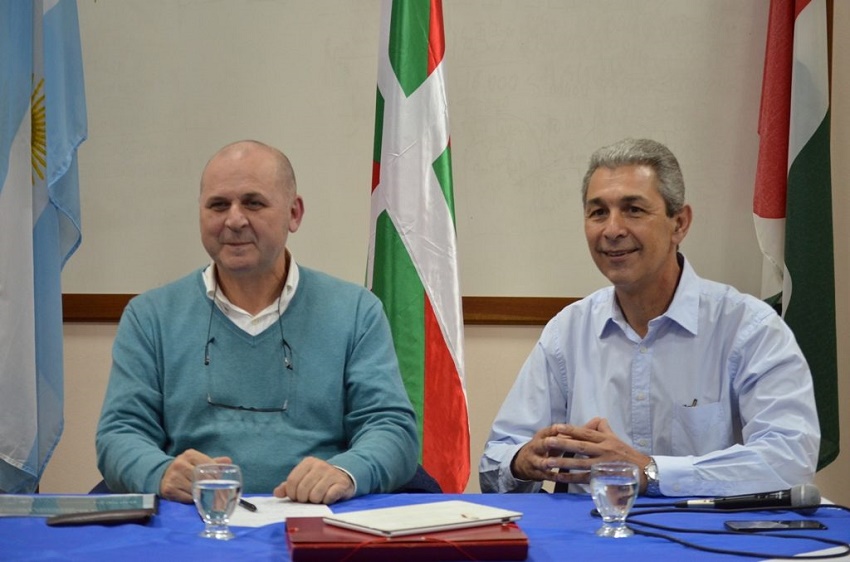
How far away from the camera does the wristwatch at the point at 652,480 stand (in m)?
1.93

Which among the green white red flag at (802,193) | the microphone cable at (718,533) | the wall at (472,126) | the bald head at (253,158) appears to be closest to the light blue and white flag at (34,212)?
the wall at (472,126)

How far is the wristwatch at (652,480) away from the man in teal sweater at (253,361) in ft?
1.65

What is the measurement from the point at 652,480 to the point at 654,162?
Result: 819 mm

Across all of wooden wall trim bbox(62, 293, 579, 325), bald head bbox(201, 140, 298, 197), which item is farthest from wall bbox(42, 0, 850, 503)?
bald head bbox(201, 140, 298, 197)

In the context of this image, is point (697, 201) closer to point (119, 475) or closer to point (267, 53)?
point (267, 53)

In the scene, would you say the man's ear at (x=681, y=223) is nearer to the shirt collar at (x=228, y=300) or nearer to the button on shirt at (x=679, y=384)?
the button on shirt at (x=679, y=384)

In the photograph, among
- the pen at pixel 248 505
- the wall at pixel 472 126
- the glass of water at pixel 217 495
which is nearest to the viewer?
the glass of water at pixel 217 495

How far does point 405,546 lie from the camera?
4.61ft

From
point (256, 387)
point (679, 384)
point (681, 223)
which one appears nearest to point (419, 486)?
point (256, 387)

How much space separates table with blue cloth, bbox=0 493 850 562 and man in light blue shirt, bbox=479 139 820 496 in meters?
0.35

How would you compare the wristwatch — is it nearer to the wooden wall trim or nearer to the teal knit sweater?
the teal knit sweater

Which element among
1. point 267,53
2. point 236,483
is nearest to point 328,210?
point 267,53

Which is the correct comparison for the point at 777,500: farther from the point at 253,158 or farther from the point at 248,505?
the point at 253,158

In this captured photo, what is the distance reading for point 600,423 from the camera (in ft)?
6.66
